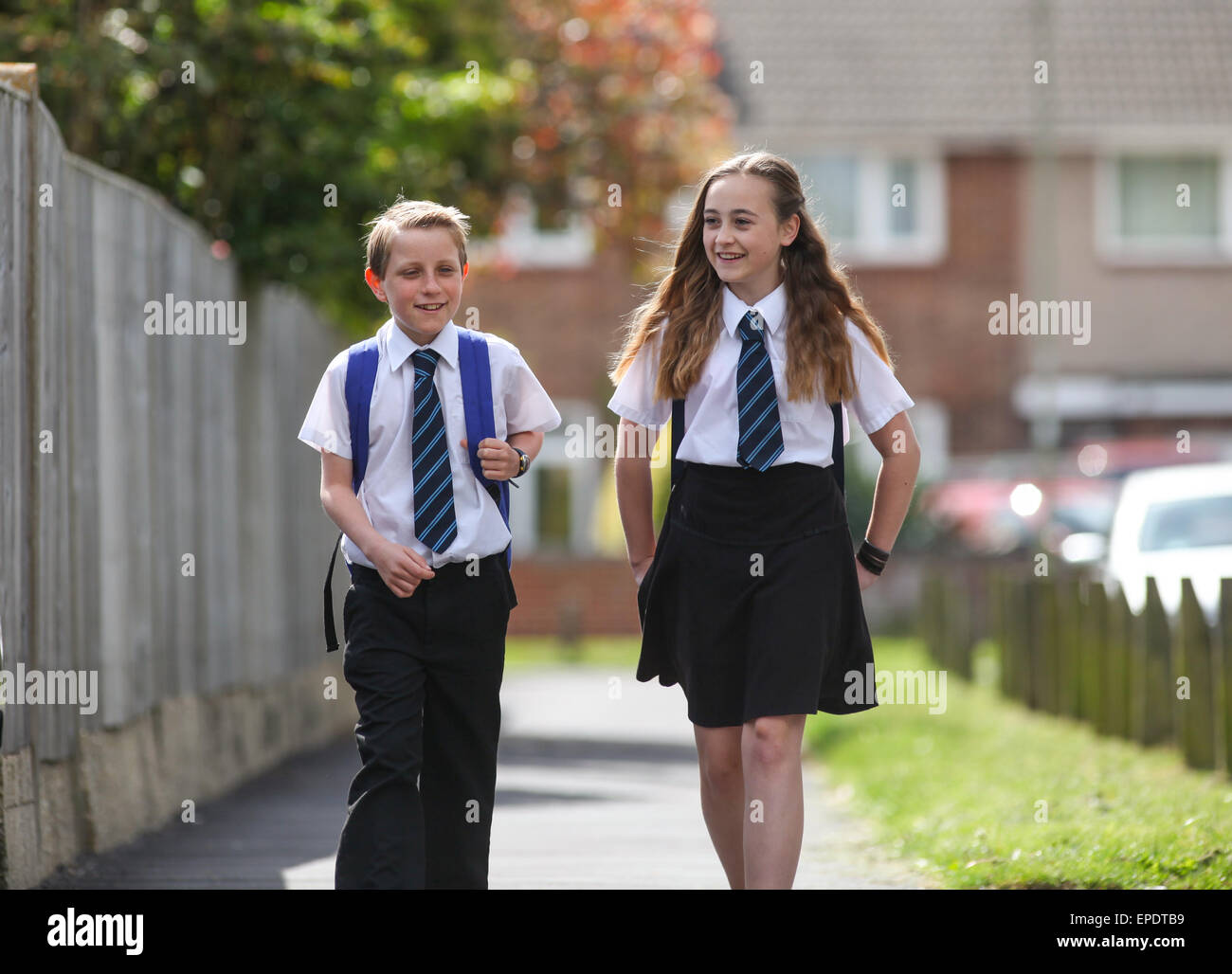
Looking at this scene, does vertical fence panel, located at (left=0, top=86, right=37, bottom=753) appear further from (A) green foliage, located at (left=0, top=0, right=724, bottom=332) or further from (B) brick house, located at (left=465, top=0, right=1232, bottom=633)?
(B) brick house, located at (left=465, top=0, right=1232, bottom=633)

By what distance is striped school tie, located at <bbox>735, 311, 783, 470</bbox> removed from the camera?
5.01m

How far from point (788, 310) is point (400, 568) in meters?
1.19

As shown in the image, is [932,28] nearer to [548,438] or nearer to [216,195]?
[548,438]

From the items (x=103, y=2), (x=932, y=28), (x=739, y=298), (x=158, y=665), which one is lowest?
(x=158, y=665)

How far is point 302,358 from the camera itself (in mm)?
12297

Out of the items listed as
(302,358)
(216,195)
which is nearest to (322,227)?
(216,195)

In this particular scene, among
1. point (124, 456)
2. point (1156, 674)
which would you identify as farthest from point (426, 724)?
point (1156, 674)

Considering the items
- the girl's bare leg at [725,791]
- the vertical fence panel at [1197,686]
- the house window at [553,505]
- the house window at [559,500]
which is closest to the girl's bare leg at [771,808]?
the girl's bare leg at [725,791]

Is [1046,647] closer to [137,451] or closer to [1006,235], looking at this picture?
[137,451]

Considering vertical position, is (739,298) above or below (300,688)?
above

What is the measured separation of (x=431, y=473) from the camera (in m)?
4.94

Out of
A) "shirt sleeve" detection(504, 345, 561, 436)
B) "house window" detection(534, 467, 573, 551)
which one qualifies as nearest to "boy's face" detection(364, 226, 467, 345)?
"shirt sleeve" detection(504, 345, 561, 436)

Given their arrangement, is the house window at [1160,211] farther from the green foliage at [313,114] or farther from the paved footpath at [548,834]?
the paved footpath at [548,834]
